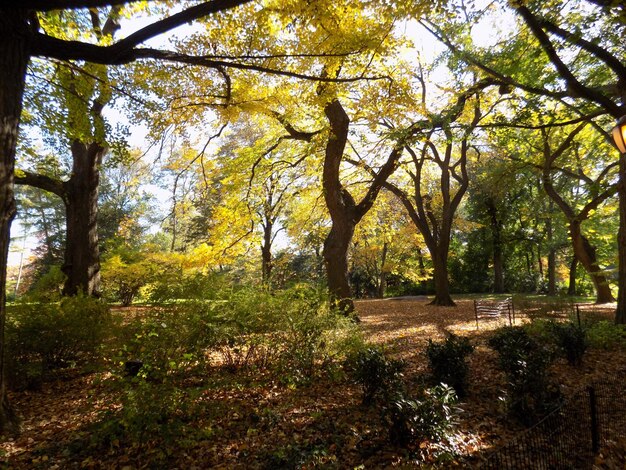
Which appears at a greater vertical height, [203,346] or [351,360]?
[203,346]

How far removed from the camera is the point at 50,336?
5199mm

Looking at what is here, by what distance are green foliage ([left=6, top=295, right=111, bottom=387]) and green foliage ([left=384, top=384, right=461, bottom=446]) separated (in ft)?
15.4

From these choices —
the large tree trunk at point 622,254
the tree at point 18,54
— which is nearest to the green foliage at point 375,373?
the tree at point 18,54

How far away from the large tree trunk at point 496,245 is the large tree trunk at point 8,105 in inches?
1102

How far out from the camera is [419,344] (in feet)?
26.1

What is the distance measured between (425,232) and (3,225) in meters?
14.9

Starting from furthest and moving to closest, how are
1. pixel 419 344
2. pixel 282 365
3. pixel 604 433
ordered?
pixel 419 344, pixel 282 365, pixel 604 433

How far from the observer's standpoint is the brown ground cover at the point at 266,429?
11.1 ft

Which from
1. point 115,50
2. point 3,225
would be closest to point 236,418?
point 3,225

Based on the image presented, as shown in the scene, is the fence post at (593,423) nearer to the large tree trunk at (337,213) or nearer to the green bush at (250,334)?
the green bush at (250,334)

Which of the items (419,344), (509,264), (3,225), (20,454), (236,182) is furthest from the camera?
(509,264)

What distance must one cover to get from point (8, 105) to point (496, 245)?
29383 millimetres

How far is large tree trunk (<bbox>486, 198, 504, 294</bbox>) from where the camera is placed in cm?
2619

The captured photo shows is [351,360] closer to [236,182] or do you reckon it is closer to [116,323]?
[116,323]
